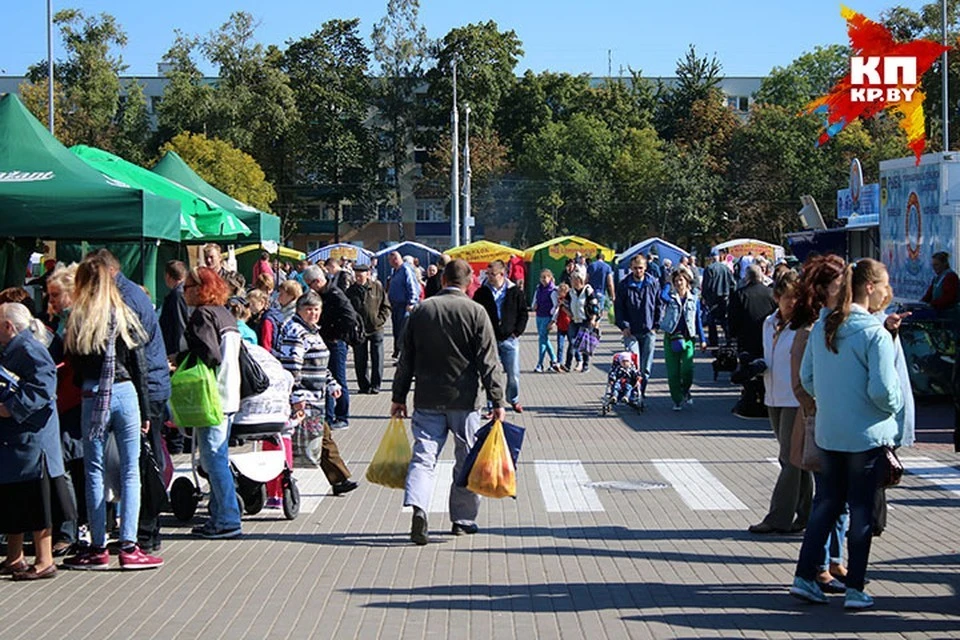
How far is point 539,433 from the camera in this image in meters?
15.7

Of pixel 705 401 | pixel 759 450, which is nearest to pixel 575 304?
pixel 705 401

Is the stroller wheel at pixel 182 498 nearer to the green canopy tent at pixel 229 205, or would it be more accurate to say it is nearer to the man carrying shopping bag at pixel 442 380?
the man carrying shopping bag at pixel 442 380

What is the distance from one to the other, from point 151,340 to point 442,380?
194cm

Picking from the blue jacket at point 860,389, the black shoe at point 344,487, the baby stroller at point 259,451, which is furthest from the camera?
the black shoe at point 344,487

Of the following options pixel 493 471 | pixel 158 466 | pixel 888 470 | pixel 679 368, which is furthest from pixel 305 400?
pixel 679 368

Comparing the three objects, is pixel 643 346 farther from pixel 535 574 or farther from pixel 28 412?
pixel 28 412

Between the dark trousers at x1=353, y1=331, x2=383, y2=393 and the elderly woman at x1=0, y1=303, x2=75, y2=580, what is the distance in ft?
39.0

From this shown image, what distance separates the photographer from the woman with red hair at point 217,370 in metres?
9.31

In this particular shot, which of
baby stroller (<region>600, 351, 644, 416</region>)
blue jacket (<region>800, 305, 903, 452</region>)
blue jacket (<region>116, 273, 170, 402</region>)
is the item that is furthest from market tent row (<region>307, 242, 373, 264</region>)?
blue jacket (<region>800, 305, 903, 452</region>)

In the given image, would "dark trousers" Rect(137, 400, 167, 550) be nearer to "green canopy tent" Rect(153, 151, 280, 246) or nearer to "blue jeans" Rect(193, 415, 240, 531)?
"blue jeans" Rect(193, 415, 240, 531)

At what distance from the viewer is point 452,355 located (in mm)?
9305

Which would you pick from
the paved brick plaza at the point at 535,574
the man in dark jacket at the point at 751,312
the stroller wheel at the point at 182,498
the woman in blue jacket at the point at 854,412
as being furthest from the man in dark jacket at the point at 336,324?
the woman in blue jacket at the point at 854,412

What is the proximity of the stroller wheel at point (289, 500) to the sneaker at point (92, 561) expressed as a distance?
189 cm

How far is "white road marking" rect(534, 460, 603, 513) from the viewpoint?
35.3 ft
